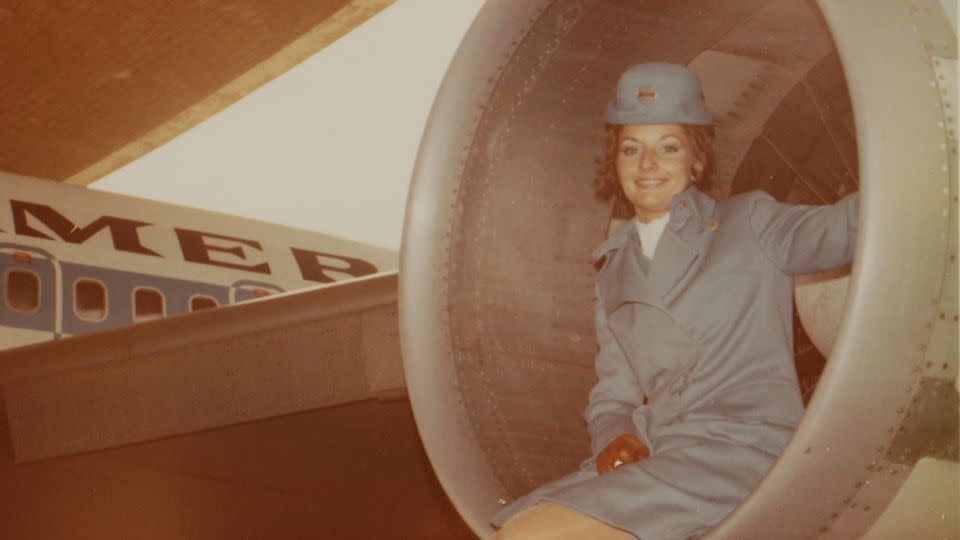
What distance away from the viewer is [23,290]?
9.95 meters

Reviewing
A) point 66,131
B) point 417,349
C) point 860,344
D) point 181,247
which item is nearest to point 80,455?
point 417,349

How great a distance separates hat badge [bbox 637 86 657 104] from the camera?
295 cm

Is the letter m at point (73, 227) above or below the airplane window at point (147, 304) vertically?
above

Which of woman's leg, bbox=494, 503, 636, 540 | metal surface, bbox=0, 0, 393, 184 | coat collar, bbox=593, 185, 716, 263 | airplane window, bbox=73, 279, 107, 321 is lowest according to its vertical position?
woman's leg, bbox=494, 503, 636, 540

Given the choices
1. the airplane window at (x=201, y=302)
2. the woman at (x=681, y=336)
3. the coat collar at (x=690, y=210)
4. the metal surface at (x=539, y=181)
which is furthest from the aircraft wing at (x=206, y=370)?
the airplane window at (x=201, y=302)

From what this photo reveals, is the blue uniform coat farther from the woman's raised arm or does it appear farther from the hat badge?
the hat badge

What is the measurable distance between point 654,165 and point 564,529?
2.66 feet

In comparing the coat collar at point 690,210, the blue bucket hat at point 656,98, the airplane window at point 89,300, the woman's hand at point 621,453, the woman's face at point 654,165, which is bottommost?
the woman's hand at point 621,453

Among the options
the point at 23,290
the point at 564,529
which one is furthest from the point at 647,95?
the point at 23,290

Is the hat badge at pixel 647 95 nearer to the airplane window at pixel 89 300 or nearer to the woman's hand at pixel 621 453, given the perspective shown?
the woman's hand at pixel 621 453

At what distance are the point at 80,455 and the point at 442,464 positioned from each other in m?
3.07

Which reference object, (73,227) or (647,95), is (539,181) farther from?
(73,227)

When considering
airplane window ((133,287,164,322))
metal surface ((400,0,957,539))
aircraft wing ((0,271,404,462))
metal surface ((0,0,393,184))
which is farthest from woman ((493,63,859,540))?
metal surface ((0,0,393,184))

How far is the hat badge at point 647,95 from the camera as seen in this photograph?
295cm
